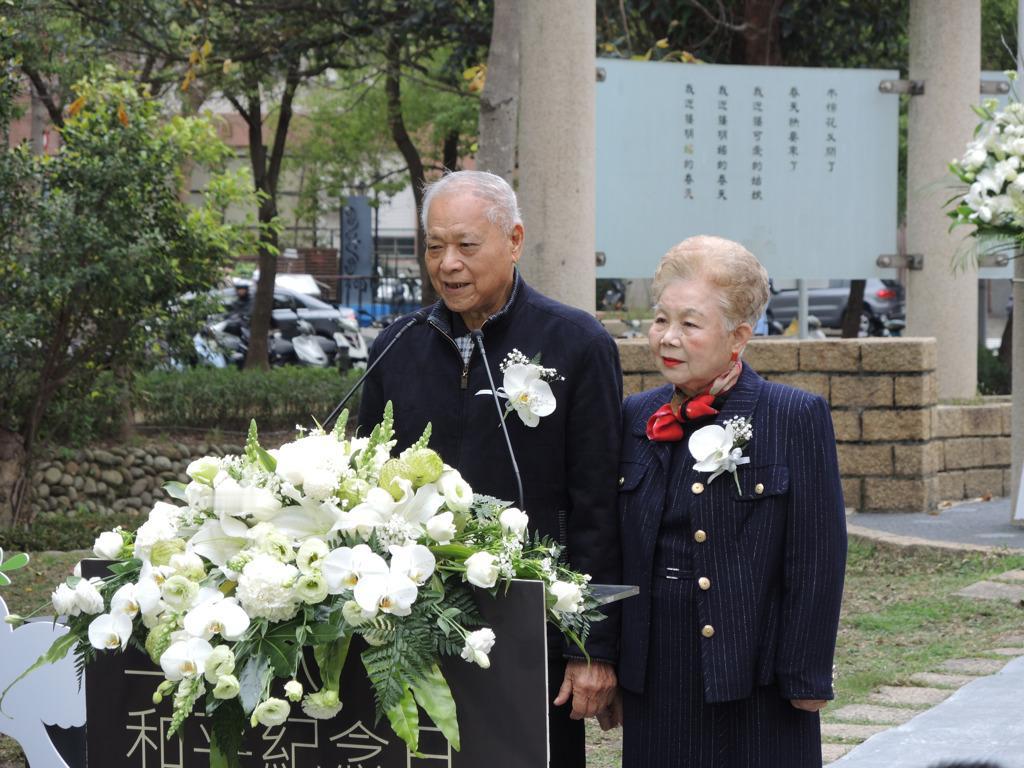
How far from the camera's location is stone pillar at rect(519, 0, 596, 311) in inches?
339

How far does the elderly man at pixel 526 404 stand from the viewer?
10.8 feet

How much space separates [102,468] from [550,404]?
11.3 meters

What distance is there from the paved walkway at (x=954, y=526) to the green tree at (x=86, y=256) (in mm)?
5139

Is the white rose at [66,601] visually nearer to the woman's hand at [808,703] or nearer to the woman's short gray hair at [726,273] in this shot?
the woman's short gray hair at [726,273]

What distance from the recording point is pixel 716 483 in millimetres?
3152

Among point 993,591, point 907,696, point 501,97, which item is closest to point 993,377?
point 993,591

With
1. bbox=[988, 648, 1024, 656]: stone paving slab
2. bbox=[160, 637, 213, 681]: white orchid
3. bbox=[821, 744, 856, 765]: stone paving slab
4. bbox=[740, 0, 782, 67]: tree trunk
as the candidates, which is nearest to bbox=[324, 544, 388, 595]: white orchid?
bbox=[160, 637, 213, 681]: white orchid

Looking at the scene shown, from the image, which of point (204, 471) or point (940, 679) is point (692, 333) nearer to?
point (204, 471)

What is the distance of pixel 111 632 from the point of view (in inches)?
100

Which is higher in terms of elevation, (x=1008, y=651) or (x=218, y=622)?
(x=218, y=622)

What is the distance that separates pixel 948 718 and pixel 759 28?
8771mm

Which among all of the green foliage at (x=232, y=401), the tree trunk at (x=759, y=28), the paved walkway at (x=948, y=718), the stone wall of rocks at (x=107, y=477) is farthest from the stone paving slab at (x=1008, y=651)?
the green foliage at (x=232, y=401)

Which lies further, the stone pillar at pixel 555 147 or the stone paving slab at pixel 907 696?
the stone pillar at pixel 555 147

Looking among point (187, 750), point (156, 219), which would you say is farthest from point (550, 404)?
point (156, 219)
